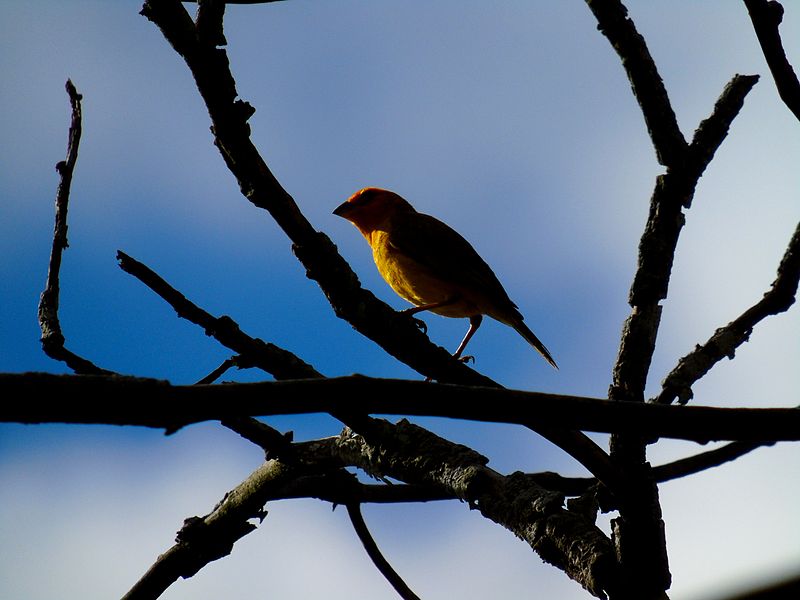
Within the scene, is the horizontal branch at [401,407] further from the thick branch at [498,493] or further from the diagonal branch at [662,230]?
the diagonal branch at [662,230]

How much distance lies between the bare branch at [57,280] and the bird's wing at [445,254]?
3398mm

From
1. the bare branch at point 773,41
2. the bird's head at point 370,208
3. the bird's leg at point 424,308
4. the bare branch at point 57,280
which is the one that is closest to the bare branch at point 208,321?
the bare branch at point 57,280

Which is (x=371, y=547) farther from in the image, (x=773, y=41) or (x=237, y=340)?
(x=773, y=41)

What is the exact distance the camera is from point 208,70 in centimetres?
283

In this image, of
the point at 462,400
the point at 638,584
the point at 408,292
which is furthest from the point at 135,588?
the point at 408,292

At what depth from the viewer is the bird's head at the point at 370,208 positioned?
24.4 feet

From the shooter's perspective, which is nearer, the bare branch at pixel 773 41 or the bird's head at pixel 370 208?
the bare branch at pixel 773 41

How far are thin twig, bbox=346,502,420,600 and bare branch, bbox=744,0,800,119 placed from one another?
2364 millimetres

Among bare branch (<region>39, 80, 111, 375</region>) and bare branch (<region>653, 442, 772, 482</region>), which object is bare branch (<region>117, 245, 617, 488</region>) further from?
bare branch (<region>39, 80, 111, 375</region>)

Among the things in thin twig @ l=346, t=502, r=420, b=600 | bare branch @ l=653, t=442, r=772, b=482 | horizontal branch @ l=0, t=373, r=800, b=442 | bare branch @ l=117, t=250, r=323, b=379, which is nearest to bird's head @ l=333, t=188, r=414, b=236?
thin twig @ l=346, t=502, r=420, b=600

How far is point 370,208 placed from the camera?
7.63 meters

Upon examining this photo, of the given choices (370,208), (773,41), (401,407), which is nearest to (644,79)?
(773,41)

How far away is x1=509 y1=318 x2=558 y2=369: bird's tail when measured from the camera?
6.07 meters

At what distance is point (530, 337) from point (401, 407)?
4.53 metres
